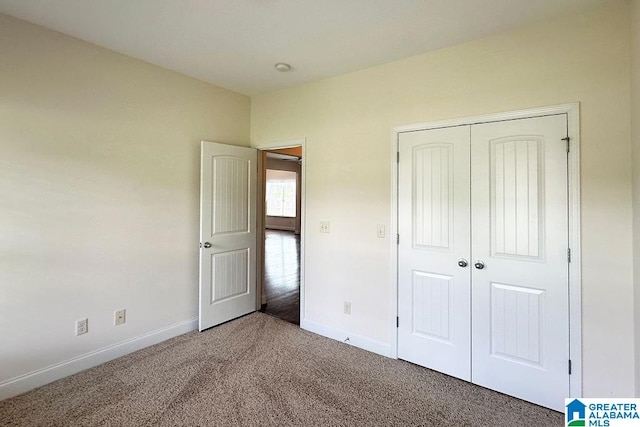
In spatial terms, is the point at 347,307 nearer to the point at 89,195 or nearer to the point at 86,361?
the point at 86,361

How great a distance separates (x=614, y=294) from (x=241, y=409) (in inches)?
98.5

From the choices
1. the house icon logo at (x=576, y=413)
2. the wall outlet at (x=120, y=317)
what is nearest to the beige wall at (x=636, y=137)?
the house icon logo at (x=576, y=413)

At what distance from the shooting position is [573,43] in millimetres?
1996

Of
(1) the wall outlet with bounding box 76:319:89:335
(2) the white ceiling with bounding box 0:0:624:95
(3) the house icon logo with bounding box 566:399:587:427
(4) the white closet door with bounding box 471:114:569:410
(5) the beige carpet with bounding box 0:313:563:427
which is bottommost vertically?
(5) the beige carpet with bounding box 0:313:563:427

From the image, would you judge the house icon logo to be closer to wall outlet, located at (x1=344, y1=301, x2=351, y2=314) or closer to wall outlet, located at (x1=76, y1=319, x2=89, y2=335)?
wall outlet, located at (x1=344, y1=301, x2=351, y2=314)

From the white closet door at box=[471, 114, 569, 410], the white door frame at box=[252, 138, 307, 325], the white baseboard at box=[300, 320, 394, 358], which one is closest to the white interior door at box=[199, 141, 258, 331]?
the white door frame at box=[252, 138, 307, 325]

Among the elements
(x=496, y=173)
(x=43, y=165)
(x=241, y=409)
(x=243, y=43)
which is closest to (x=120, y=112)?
(x=43, y=165)

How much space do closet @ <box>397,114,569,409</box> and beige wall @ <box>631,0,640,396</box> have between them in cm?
32

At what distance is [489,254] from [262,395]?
77.6 inches

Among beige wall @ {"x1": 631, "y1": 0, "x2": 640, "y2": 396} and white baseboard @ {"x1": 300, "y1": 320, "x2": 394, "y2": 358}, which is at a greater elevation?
beige wall @ {"x1": 631, "y1": 0, "x2": 640, "y2": 396}

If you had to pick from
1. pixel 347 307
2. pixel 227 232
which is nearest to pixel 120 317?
pixel 227 232

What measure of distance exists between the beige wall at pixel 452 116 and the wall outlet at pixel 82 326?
6.40ft

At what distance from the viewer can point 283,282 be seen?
5152 mm

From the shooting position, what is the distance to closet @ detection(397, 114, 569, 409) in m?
2.04
